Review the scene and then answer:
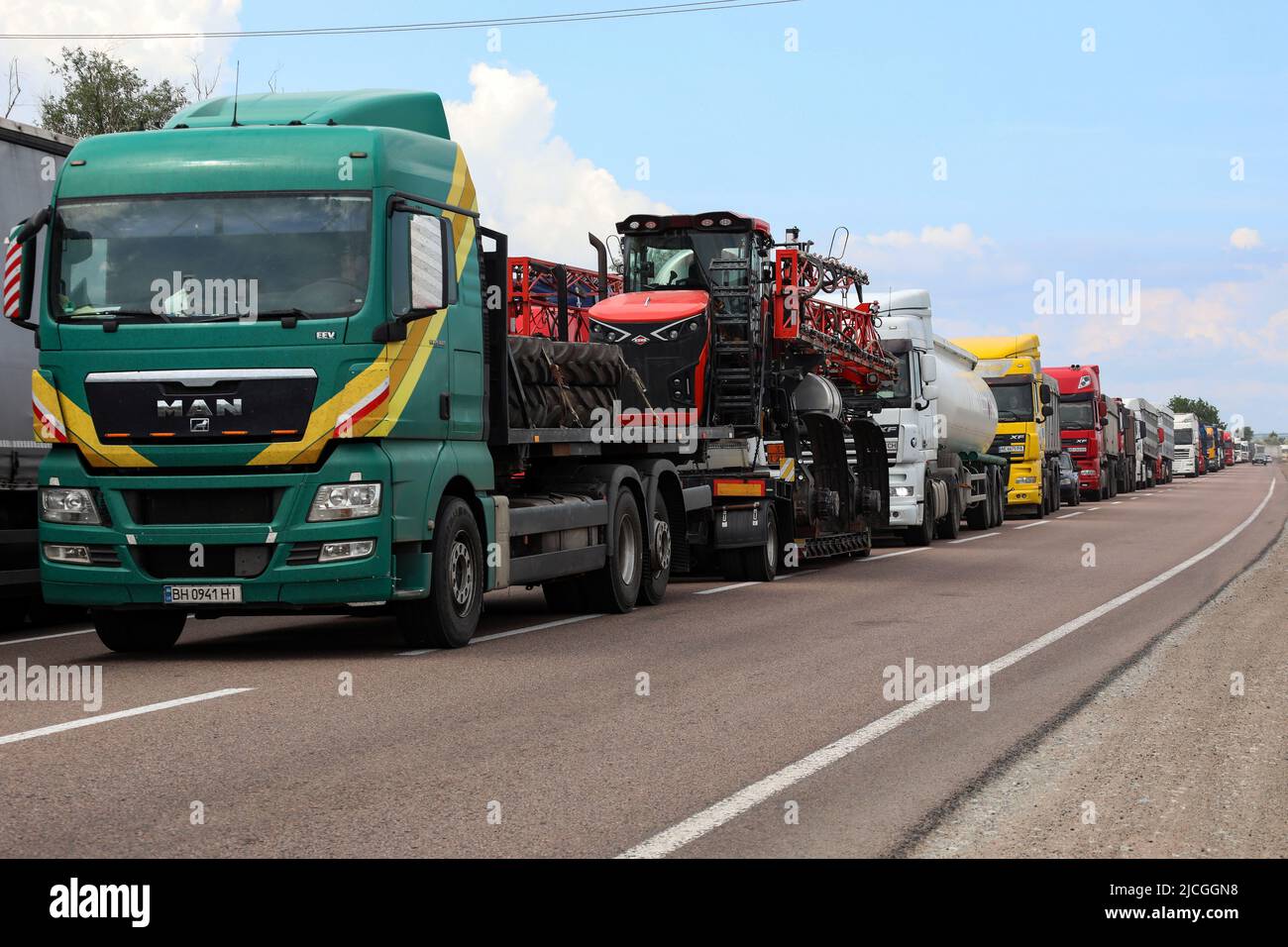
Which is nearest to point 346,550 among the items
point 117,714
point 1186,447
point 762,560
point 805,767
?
point 117,714

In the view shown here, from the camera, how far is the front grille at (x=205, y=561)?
11.2m

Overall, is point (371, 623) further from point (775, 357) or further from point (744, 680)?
point (775, 357)

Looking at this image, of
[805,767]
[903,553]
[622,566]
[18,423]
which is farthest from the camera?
[903,553]

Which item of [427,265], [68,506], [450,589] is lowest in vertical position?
[450,589]

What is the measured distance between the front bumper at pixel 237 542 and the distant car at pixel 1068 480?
38.1 m

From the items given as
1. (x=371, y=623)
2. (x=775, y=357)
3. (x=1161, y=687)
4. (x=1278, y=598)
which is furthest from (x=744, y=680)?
(x=775, y=357)

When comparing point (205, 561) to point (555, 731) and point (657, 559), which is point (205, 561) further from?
point (657, 559)

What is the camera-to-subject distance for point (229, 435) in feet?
36.5

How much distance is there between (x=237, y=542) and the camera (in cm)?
1113

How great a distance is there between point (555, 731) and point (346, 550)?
9.92ft

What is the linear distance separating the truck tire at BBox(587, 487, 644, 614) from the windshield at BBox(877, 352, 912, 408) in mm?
11662

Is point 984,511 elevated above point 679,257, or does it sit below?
below

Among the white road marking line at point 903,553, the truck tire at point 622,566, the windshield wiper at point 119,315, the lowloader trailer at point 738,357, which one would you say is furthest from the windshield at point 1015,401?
the windshield wiper at point 119,315
